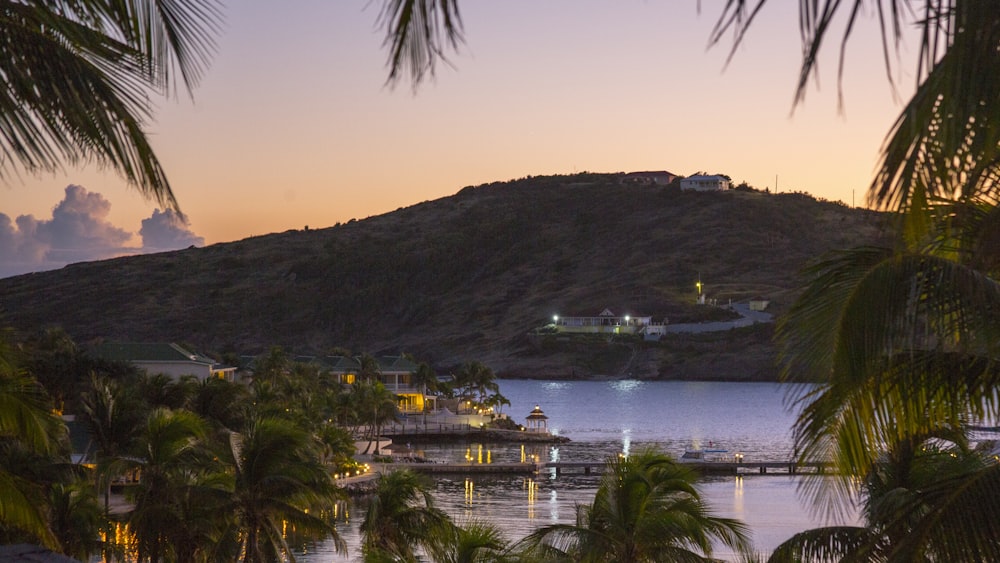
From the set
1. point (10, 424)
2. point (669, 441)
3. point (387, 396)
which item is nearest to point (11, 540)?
point (10, 424)

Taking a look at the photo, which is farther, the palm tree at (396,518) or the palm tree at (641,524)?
the palm tree at (396,518)

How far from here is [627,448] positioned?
100875mm

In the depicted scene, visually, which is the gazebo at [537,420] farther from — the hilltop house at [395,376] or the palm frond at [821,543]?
the palm frond at [821,543]

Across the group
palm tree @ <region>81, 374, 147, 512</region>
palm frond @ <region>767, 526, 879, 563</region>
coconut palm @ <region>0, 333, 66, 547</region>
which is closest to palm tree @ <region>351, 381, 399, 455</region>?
palm tree @ <region>81, 374, 147, 512</region>

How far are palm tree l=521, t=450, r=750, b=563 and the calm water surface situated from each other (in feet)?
5.23

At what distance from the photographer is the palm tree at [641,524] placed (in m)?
14.4

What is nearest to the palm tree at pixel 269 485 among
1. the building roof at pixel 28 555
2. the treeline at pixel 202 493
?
the treeline at pixel 202 493

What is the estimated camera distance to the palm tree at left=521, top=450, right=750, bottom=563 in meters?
14.4

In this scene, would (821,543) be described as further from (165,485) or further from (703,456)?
(703,456)

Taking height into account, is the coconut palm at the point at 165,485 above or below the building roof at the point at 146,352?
below

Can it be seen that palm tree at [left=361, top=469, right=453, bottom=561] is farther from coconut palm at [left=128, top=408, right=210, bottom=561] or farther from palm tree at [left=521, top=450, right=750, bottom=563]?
palm tree at [left=521, top=450, right=750, bottom=563]

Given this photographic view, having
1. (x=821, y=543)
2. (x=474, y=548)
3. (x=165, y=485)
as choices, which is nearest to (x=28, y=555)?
(x=821, y=543)

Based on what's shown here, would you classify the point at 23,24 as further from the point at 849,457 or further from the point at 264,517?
the point at 264,517

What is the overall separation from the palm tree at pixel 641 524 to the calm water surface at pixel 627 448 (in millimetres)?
1593
